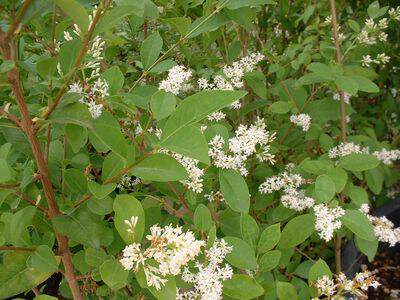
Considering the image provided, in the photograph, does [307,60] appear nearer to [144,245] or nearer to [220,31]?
[220,31]

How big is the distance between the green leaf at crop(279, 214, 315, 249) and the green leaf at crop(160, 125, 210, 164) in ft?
1.31

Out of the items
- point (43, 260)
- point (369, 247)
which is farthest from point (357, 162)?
point (43, 260)

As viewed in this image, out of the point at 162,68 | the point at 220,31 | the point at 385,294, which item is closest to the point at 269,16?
the point at 220,31

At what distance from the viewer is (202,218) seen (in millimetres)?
687

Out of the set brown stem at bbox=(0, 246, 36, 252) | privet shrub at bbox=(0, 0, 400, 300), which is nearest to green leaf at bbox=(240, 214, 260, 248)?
privet shrub at bbox=(0, 0, 400, 300)

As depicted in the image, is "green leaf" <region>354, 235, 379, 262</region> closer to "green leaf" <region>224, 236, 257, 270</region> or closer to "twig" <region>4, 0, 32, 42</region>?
"green leaf" <region>224, 236, 257, 270</region>

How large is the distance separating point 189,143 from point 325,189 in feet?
1.30

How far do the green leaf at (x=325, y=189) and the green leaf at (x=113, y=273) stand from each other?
381mm

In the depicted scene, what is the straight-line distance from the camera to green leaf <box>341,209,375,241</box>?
829 mm

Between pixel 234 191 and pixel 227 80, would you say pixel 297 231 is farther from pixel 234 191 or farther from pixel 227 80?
pixel 227 80

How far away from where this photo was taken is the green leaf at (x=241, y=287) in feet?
2.18

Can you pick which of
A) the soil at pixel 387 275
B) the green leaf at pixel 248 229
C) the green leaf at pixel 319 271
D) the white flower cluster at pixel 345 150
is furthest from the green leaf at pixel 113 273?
the soil at pixel 387 275

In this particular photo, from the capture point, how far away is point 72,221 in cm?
62

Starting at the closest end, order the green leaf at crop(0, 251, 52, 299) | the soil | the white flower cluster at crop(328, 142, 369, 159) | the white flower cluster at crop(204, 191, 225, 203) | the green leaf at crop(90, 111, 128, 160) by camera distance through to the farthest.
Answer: the green leaf at crop(90, 111, 128, 160) → the green leaf at crop(0, 251, 52, 299) → the white flower cluster at crop(204, 191, 225, 203) → the white flower cluster at crop(328, 142, 369, 159) → the soil
